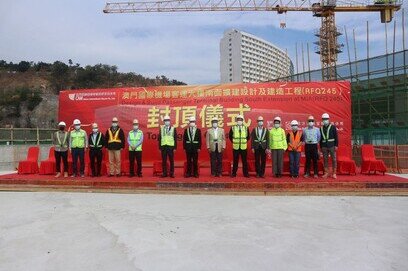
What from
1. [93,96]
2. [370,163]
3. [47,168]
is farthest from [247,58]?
[47,168]

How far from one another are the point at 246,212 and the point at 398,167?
752cm

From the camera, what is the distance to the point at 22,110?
145ft

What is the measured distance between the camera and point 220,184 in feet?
27.7

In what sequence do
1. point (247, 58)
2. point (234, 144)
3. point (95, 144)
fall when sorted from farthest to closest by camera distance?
point (247, 58) < point (95, 144) < point (234, 144)

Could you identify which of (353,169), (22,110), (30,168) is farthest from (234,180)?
(22,110)

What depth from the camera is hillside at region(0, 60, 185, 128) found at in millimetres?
43750

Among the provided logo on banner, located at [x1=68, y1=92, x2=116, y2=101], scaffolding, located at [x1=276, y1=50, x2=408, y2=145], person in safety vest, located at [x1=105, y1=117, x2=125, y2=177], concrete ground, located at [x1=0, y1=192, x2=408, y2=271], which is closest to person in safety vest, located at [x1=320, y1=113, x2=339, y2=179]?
concrete ground, located at [x1=0, y1=192, x2=408, y2=271]

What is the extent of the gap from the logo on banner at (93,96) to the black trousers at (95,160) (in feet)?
7.54

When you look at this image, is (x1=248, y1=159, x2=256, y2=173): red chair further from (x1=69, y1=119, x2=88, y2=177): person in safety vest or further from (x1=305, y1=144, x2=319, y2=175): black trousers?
(x1=69, y1=119, x2=88, y2=177): person in safety vest

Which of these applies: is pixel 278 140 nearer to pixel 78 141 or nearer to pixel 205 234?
pixel 205 234

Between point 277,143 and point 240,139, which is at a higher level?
point 240,139

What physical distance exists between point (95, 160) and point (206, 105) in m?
3.38

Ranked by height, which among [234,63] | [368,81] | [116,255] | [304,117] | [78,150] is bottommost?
[116,255]

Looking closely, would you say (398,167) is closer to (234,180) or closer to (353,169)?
(353,169)
